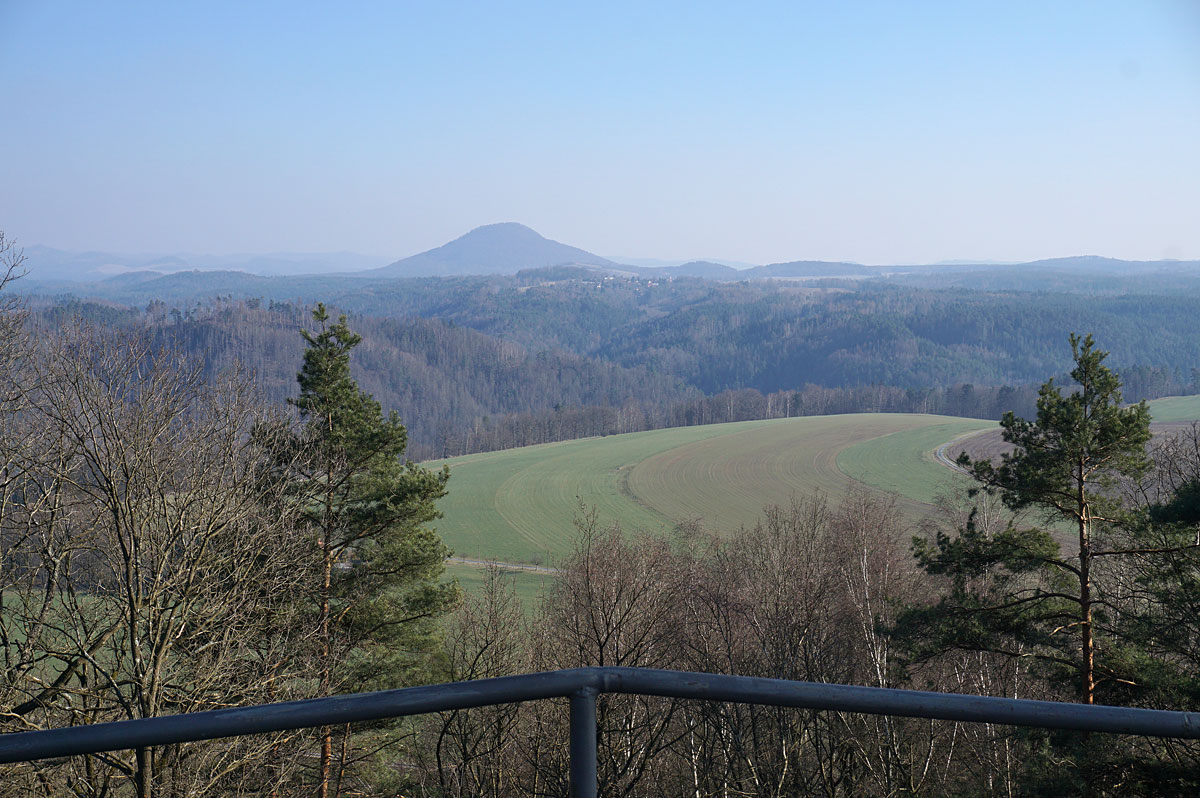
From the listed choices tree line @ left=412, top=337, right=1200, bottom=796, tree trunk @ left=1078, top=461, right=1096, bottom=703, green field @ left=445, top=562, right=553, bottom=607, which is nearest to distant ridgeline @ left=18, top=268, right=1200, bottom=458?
green field @ left=445, top=562, right=553, bottom=607

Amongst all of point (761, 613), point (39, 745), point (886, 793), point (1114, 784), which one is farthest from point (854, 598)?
point (39, 745)

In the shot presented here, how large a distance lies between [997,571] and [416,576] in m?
10.9

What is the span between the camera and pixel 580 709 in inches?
53.9

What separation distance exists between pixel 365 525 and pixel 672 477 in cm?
4564

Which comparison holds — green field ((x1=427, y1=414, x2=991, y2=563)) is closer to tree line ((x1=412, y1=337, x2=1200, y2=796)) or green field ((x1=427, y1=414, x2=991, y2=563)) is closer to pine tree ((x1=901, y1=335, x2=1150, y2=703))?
tree line ((x1=412, y1=337, x2=1200, y2=796))

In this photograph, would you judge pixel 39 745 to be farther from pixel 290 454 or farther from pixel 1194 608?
pixel 290 454

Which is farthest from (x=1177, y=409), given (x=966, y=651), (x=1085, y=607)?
(x=1085, y=607)

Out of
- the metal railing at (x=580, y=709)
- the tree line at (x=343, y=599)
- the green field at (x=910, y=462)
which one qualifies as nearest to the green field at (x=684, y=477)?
the green field at (x=910, y=462)

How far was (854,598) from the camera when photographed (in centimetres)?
2422

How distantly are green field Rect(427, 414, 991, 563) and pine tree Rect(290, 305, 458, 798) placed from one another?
88.5ft

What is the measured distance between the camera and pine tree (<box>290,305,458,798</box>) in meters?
14.5

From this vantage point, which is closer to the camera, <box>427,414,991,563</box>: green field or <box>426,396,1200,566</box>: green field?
<box>426,396,1200,566</box>: green field

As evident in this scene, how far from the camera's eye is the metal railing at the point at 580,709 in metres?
1.27

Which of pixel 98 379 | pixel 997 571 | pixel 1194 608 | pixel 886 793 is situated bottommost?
pixel 886 793
